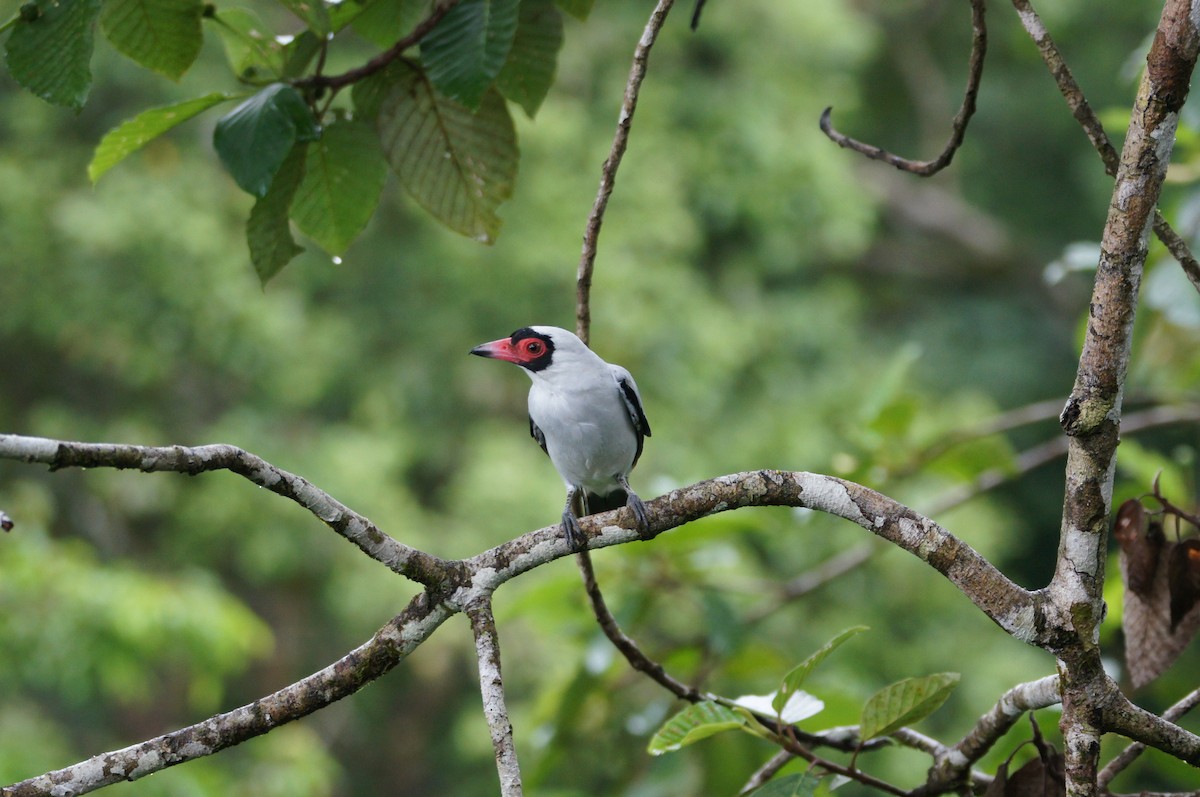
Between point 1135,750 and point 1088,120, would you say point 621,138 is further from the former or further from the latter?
point 1135,750

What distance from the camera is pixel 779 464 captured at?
844cm

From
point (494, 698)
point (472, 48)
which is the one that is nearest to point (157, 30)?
point (472, 48)

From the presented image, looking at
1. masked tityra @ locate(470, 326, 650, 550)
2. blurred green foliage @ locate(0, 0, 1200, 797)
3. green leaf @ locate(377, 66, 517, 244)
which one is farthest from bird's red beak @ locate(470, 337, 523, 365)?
blurred green foliage @ locate(0, 0, 1200, 797)

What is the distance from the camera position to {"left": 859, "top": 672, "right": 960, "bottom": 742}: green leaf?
1.69m

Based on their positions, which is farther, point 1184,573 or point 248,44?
point 248,44

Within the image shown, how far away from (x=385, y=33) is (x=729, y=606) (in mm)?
1901

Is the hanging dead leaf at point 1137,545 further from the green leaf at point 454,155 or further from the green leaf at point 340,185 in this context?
the green leaf at point 340,185

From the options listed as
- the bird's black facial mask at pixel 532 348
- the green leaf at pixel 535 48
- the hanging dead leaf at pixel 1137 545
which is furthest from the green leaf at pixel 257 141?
the hanging dead leaf at pixel 1137 545

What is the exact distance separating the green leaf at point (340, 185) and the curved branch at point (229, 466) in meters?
0.76

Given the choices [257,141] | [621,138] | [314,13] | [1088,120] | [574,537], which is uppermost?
[314,13]

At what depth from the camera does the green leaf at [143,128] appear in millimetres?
1854

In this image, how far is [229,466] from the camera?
1313 mm

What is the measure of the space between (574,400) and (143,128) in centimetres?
115

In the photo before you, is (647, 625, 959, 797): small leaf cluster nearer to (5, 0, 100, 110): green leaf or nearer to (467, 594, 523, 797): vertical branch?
(467, 594, 523, 797): vertical branch
